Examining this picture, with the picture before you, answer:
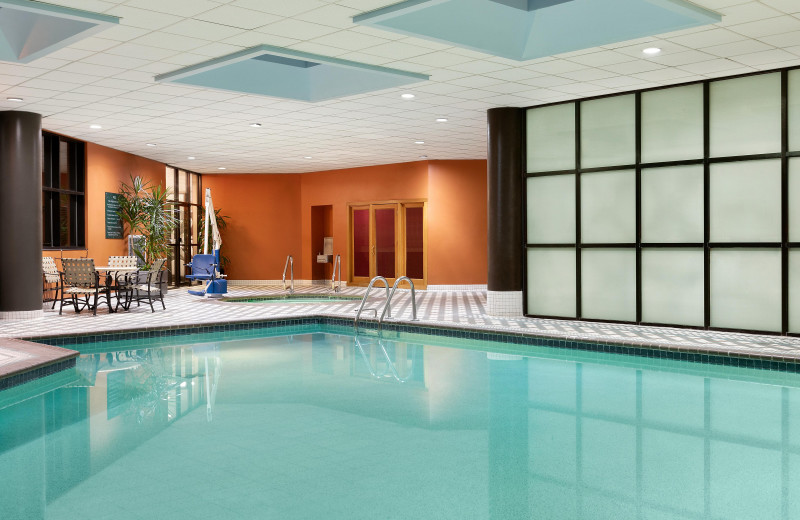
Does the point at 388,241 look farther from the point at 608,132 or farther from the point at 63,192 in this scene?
the point at 608,132

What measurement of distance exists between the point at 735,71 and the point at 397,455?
6125mm

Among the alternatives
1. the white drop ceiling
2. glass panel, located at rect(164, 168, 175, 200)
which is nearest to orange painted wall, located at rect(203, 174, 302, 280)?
glass panel, located at rect(164, 168, 175, 200)

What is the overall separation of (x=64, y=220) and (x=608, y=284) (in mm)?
Result: 8776

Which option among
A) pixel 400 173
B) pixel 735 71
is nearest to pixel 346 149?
pixel 400 173

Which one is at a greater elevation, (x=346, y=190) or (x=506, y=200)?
(x=346, y=190)

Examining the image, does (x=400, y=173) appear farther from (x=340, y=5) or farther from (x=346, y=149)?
(x=340, y=5)

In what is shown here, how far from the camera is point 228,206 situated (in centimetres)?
1688

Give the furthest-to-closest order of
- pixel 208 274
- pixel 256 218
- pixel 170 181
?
pixel 256 218, pixel 170 181, pixel 208 274

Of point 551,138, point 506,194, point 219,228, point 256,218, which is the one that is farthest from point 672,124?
point 219,228

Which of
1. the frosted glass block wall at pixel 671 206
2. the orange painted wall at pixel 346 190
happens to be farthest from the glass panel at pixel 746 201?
the orange painted wall at pixel 346 190

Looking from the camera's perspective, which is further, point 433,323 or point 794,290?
point 433,323

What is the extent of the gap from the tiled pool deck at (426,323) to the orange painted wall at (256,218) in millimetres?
4739

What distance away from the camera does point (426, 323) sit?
8.61 m

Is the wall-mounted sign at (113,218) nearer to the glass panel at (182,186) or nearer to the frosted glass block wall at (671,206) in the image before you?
the glass panel at (182,186)
